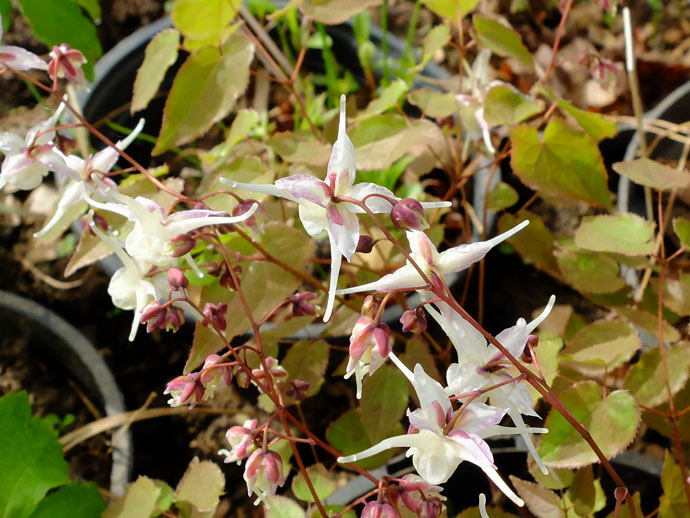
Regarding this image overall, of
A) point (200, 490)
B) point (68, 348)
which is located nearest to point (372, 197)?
point (200, 490)

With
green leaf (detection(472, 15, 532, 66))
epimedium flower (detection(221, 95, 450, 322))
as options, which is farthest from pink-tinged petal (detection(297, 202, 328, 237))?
green leaf (detection(472, 15, 532, 66))

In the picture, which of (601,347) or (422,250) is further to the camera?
(601,347)

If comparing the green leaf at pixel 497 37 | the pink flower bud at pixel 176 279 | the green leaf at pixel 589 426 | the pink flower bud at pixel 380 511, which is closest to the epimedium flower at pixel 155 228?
the pink flower bud at pixel 176 279

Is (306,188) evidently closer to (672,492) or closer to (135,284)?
(135,284)

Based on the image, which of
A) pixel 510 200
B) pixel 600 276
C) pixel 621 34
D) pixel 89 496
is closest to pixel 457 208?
pixel 510 200

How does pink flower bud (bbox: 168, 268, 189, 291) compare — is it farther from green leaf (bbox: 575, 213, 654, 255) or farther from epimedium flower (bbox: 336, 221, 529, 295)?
green leaf (bbox: 575, 213, 654, 255)

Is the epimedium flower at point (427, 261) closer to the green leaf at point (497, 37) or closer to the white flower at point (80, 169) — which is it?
the white flower at point (80, 169)

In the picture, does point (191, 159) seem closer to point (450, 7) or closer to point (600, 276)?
point (450, 7)

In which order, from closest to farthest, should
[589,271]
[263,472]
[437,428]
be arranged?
[437,428] → [263,472] → [589,271]
